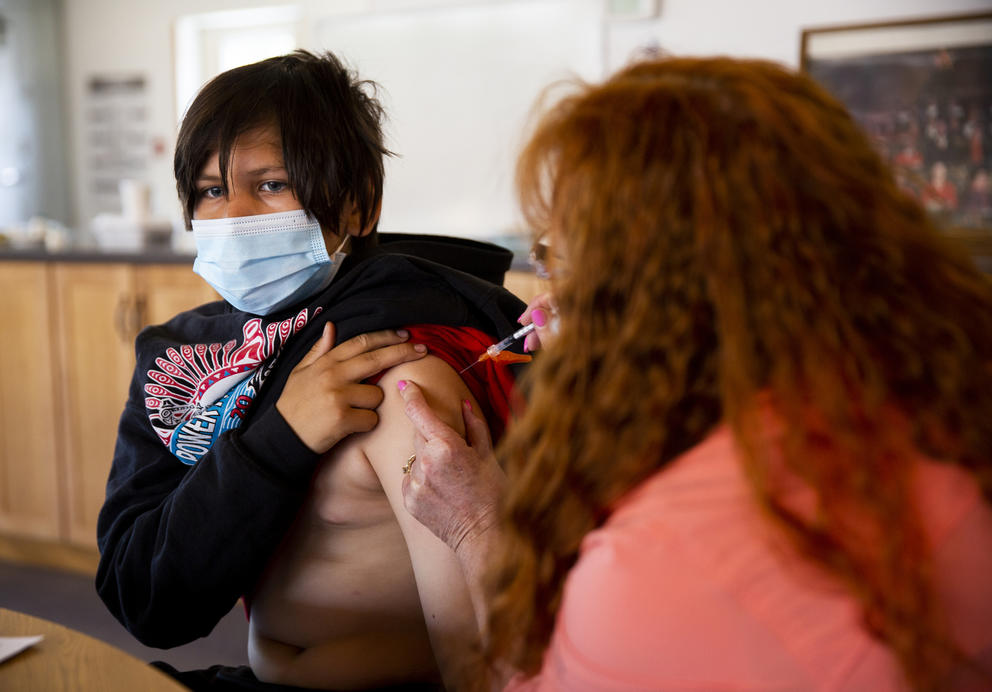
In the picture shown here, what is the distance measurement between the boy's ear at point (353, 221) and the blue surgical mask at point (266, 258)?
22 millimetres

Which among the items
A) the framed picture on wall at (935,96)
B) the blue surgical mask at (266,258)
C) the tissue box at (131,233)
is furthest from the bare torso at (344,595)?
the framed picture on wall at (935,96)

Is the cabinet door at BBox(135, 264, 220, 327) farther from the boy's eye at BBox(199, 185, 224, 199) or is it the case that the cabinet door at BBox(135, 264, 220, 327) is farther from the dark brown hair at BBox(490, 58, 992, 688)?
the dark brown hair at BBox(490, 58, 992, 688)

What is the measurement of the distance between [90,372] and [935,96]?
3.25m

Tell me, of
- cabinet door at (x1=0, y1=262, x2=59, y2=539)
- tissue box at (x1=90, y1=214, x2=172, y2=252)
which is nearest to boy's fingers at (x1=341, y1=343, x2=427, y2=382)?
tissue box at (x1=90, y1=214, x2=172, y2=252)

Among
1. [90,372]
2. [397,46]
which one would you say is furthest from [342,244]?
[397,46]

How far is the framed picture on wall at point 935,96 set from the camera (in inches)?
133

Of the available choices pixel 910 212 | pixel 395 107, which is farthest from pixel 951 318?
pixel 395 107

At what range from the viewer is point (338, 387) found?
1.02m

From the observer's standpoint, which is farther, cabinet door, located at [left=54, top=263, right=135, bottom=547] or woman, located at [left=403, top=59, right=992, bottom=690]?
cabinet door, located at [left=54, top=263, right=135, bottom=547]

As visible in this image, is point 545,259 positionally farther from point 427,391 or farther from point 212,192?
point 212,192

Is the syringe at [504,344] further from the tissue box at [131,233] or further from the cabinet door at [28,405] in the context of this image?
the cabinet door at [28,405]

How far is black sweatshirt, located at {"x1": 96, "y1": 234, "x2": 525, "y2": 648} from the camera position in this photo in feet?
3.37

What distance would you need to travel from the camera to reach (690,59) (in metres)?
0.68

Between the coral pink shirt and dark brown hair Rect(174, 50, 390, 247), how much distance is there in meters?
0.71
